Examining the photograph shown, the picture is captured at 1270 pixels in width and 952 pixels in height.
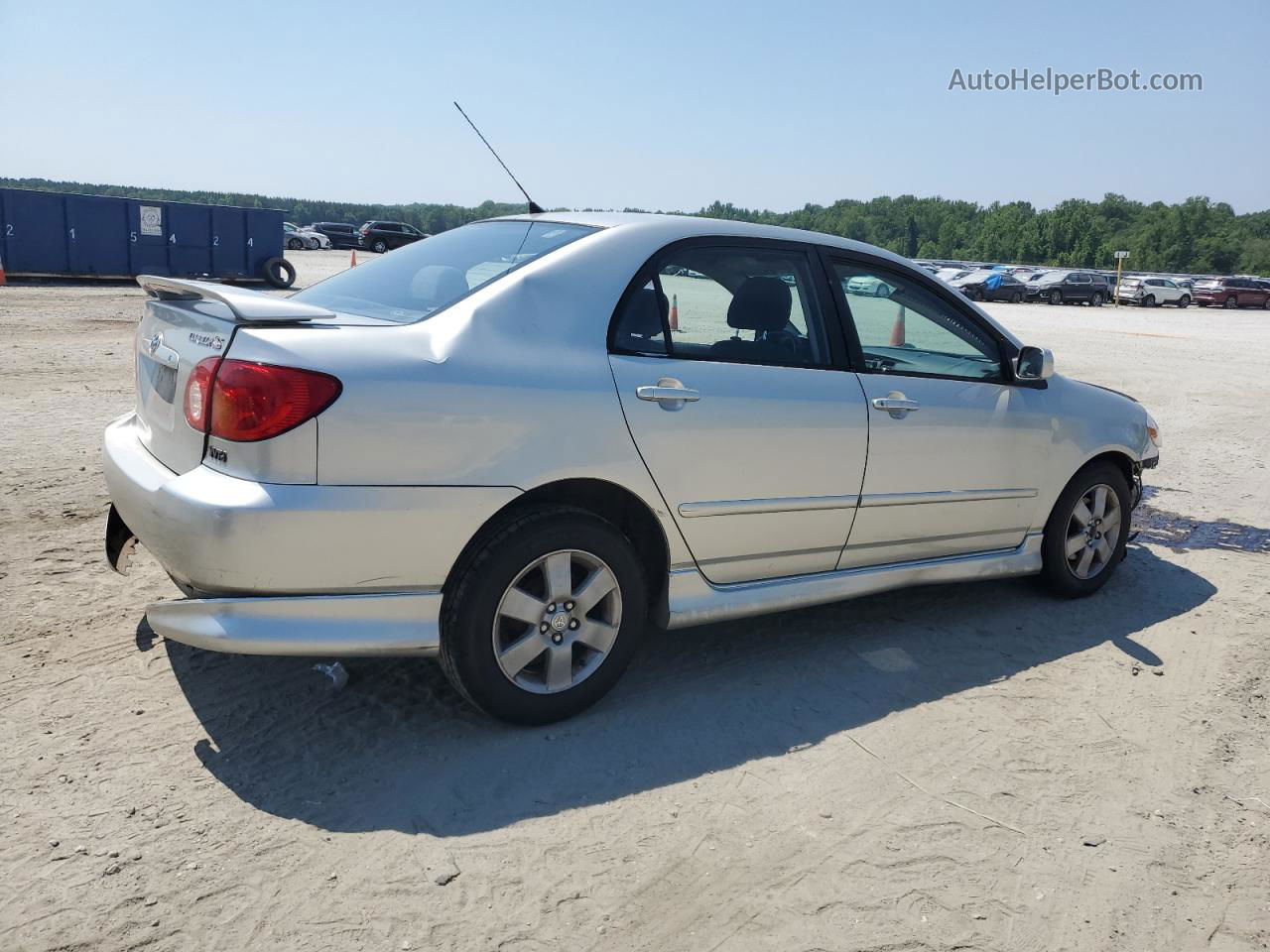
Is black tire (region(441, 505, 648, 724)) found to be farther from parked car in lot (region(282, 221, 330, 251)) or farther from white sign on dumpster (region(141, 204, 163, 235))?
parked car in lot (region(282, 221, 330, 251))

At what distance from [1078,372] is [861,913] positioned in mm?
14091

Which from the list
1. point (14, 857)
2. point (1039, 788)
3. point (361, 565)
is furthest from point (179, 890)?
point (1039, 788)

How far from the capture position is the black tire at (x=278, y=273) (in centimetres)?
2552

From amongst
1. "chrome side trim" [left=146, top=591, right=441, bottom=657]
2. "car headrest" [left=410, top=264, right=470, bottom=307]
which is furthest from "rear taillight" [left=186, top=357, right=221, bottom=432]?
"car headrest" [left=410, top=264, right=470, bottom=307]

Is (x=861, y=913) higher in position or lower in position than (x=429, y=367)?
lower

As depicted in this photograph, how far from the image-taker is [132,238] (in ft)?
80.3

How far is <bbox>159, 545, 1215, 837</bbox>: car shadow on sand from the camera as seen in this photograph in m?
3.06

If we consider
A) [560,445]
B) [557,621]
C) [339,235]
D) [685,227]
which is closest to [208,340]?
[560,445]

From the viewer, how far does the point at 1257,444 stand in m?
9.67

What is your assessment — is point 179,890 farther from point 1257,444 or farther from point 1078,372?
point 1078,372

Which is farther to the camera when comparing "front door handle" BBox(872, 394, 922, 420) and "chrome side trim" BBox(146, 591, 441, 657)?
"front door handle" BBox(872, 394, 922, 420)

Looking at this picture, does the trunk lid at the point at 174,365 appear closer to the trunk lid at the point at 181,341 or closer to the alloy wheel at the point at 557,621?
the trunk lid at the point at 181,341

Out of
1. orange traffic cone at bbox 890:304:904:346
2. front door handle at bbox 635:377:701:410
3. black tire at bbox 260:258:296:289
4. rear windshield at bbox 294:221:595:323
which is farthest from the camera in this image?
black tire at bbox 260:258:296:289

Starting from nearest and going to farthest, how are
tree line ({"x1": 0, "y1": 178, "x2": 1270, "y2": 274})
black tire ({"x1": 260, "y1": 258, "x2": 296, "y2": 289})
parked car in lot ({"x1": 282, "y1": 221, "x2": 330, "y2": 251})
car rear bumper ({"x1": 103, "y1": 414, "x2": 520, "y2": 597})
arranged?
car rear bumper ({"x1": 103, "y1": 414, "x2": 520, "y2": 597}) < black tire ({"x1": 260, "y1": 258, "x2": 296, "y2": 289}) < parked car in lot ({"x1": 282, "y1": 221, "x2": 330, "y2": 251}) < tree line ({"x1": 0, "y1": 178, "x2": 1270, "y2": 274})
